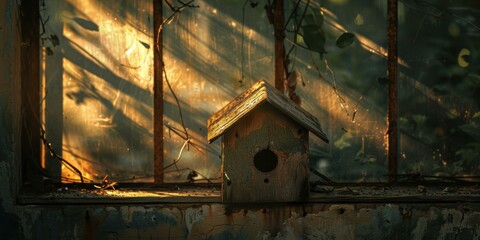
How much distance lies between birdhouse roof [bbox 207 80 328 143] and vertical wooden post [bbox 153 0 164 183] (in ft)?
1.61

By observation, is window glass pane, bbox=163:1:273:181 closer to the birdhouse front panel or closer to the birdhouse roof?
the birdhouse roof

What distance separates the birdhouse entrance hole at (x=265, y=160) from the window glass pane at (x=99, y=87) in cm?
87

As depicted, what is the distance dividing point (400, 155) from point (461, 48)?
77 centimetres

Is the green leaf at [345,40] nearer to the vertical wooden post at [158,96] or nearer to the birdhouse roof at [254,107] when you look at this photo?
the birdhouse roof at [254,107]

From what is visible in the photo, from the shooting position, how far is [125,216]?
5.36 meters

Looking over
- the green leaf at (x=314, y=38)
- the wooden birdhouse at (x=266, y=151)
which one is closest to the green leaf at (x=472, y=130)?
the green leaf at (x=314, y=38)

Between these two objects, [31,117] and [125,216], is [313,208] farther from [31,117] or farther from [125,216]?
[31,117]

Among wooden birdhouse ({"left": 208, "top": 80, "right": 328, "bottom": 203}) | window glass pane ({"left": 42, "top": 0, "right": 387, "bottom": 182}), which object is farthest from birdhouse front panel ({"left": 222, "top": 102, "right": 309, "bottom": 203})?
window glass pane ({"left": 42, "top": 0, "right": 387, "bottom": 182})

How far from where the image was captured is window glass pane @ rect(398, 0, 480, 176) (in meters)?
5.86

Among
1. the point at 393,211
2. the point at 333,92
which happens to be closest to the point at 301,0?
the point at 333,92

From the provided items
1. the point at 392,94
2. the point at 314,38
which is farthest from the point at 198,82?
the point at 392,94

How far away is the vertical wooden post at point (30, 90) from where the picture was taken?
5.71 m

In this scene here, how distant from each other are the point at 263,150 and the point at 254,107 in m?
0.30

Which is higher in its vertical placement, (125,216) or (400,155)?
(400,155)
